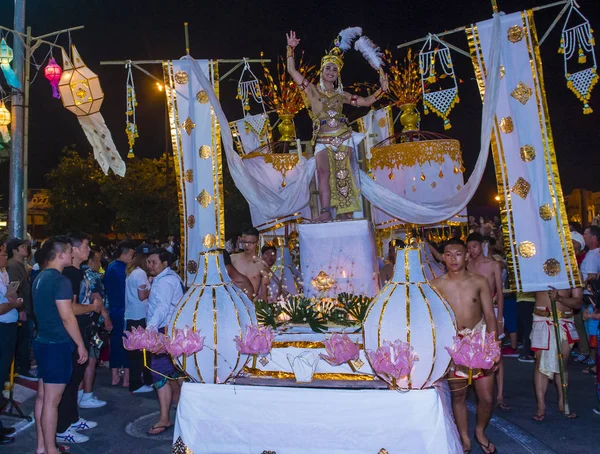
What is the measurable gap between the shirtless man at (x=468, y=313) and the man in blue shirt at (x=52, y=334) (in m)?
3.18

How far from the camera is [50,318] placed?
4.76 meters

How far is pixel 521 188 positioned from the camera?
611cm

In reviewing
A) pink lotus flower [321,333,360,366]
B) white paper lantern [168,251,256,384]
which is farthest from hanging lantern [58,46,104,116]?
pink lotus flower [321,333,360,366]

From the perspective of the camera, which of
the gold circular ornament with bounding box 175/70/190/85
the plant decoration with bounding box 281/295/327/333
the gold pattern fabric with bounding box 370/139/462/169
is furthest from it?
the gold pattern fabric with bounding box 370/139/462/169

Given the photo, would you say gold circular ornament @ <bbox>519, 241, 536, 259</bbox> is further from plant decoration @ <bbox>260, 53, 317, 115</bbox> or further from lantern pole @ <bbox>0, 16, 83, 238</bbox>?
lantern pole @ <bbox>0, 16, 83, 238</bbox>

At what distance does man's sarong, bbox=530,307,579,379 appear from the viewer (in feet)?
19.1

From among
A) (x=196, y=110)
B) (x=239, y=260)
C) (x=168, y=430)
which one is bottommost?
(x=168, y=430)

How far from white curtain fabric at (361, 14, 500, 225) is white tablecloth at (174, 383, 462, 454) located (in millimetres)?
3205

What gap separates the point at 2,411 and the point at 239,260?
3230 mm

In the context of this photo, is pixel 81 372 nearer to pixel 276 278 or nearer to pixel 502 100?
pixel 276 278

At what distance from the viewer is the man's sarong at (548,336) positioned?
229 inches

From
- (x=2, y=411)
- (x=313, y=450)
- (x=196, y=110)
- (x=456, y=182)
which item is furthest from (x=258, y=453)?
(x=456, y=182)

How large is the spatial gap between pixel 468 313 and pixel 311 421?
2.10 meters

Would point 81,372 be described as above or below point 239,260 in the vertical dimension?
below
